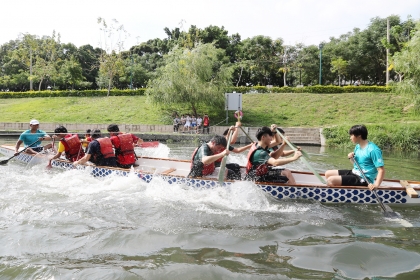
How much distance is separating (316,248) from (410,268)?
3.29 ft

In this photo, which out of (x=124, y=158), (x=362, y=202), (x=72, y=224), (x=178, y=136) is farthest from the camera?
(x=178, y=136)

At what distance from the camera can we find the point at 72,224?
5.18 m

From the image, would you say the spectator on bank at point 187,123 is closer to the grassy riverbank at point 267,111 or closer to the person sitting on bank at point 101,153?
the grassy riverbank at point 267,111

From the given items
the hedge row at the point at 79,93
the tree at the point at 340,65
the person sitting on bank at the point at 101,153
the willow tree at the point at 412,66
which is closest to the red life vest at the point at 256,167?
the person sitting on bank at the point at 101,153

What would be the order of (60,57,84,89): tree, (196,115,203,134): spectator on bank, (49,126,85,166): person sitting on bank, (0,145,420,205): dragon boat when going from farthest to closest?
(60,57,84,89): tree, (196,115,203,134): spectator on bank, (49,126,85,166): person sitting on bank, (0,145,420,205): dragon boat

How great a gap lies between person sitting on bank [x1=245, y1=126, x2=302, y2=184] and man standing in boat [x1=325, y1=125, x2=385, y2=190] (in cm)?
88

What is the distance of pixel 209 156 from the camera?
6211 millimetres

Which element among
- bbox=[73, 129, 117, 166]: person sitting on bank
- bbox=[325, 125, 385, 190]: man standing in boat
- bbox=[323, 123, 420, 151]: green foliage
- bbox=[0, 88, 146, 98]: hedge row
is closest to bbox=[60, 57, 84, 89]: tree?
bbox=[0, 88, 146, 98]: hedge row

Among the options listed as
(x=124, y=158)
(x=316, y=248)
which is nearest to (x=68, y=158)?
(x=124, y=158)

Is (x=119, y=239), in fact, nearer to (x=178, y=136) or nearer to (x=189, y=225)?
(x=189, y=225)

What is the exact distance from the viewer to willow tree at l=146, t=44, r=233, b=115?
22.2m

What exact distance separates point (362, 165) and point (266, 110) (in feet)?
61.6

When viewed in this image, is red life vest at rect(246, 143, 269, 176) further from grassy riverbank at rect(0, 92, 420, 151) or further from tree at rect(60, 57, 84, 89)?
tree at rect(60, 57, 84, 89)

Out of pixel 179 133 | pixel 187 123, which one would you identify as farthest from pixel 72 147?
pixel 187 123
